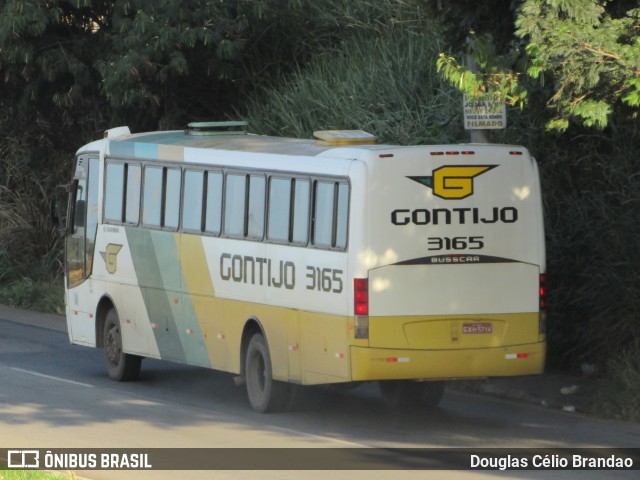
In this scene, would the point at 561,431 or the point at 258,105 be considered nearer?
the point at 561,431

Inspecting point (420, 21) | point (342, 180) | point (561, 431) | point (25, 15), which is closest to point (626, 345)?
point (561, 431)

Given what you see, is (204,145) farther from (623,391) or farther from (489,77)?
(623,391)

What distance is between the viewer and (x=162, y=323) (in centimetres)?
1591

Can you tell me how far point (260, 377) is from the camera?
1441cm

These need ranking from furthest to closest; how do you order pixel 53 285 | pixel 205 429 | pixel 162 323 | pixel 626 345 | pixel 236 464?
pixel 53 285 → pixel 162 323 → pixel 626 345 → pixel 205 429 → pixel 236 464

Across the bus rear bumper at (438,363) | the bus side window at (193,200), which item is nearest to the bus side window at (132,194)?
the bus side window at (193,200)

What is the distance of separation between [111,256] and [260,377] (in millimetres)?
3288

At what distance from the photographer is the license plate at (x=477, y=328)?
1288 centimetres

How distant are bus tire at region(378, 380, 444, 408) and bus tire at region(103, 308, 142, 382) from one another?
345cm

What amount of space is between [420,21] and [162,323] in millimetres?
8561

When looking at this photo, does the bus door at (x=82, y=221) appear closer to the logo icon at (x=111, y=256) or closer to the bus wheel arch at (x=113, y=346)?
the logo icon at (x=111, y=256)

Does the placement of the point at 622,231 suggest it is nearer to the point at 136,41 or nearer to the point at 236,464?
the point at 236,464

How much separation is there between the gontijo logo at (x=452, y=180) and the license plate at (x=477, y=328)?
1.14 metres

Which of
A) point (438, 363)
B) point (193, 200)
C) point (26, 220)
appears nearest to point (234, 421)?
point (438, 363)
